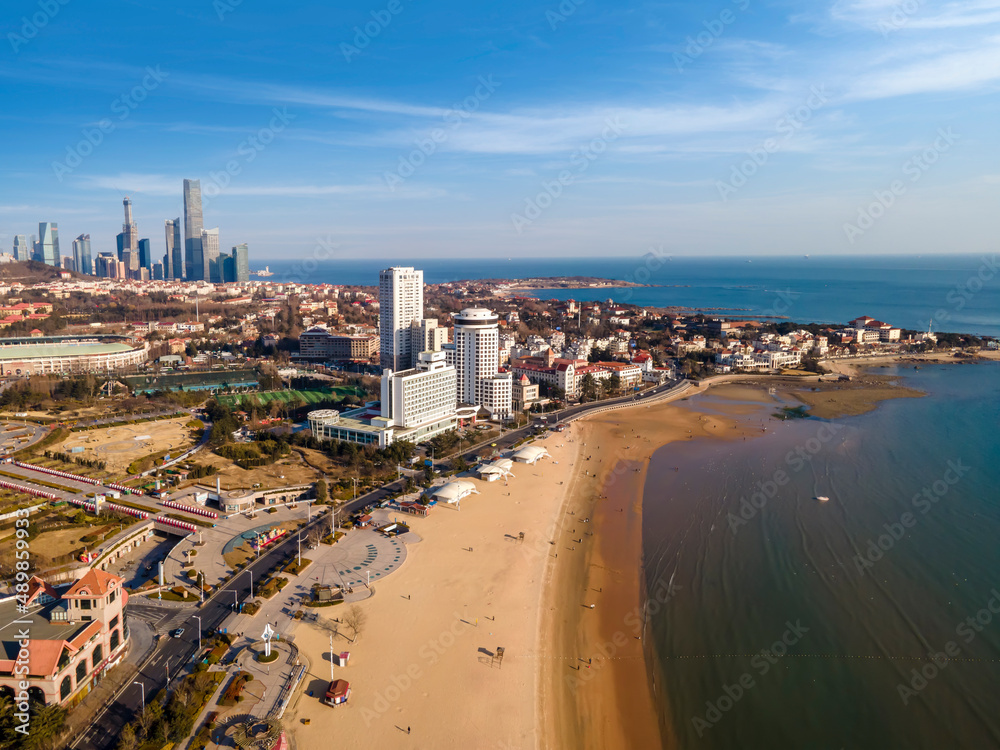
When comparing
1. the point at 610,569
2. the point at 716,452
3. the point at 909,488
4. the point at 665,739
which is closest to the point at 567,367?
the point at 716,452

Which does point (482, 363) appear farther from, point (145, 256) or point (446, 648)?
point (145, 256)

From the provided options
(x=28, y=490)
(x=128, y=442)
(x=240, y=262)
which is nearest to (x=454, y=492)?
(x=28, y=490)

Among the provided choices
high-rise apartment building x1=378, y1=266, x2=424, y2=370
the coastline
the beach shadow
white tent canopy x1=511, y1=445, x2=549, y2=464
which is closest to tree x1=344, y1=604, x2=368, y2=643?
the beach shadow

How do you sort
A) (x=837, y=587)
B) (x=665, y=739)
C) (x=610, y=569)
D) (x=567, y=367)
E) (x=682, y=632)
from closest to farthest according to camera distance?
(x=665, y=739) < (x=682, y=632) < (x=837, y=587) < (x=610, y=569) < (x=567, y=367)

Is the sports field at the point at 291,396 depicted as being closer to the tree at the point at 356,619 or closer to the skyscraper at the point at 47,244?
the tree at the point at 356,619

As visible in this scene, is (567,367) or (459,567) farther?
(567,367)

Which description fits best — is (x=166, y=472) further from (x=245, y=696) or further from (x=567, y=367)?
(x=567, y=367)

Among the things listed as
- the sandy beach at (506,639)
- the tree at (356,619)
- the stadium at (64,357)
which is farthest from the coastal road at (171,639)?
the stadium at (64,357)
